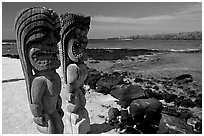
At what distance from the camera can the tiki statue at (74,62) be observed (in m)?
5.64

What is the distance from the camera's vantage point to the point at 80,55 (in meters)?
5.82

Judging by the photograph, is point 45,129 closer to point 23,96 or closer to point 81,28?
point 81,28

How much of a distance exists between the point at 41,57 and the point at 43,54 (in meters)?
0.07

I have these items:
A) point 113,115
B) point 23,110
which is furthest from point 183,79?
point 23,110

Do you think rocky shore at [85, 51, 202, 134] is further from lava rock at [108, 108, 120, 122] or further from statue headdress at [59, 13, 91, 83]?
statue headdress at [59, 13, 91, 83]

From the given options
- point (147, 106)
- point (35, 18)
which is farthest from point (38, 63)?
point (147, 106)

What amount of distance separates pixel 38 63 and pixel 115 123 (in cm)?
399

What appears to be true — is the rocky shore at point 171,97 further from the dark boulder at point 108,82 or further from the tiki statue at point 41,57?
the tiki statue at point 41,57

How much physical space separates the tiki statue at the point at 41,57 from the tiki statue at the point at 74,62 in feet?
3.72

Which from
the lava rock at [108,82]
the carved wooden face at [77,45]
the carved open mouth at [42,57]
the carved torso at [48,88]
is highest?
the carved wooden face at [77,45]

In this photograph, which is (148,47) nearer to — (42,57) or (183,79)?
(183,79)

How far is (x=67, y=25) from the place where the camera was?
5.58 metres

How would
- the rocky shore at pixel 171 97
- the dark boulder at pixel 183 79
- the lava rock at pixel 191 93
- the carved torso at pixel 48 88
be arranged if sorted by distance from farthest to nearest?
the dark boulder at pixel 183 79 < the lava rock at pixel 191 93 < the rocky shore at pixel 171 97 < the carved torso at pixel 48 88

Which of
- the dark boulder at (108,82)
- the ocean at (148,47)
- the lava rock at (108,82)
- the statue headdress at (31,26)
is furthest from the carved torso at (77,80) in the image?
the ocean at (148,47)
